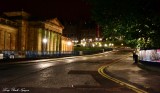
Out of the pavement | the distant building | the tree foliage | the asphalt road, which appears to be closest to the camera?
the asphalt road

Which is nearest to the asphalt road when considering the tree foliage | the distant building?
the tree foliage

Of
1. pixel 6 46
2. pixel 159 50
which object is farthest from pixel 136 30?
pixel 6 46

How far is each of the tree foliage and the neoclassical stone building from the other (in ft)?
163

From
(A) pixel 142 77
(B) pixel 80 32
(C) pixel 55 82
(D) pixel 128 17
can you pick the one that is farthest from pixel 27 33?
(B) pixel 80 32

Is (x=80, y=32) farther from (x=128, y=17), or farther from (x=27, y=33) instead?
(x=128, y=17)

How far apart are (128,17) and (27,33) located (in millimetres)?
66698

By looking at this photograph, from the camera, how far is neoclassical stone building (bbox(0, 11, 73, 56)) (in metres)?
70.2

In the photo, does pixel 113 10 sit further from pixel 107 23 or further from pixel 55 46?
pixel 55 46

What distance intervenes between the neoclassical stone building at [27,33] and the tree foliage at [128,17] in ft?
163

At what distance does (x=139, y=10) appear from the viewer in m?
17.7

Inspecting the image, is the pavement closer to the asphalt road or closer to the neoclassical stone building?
the asphalt road

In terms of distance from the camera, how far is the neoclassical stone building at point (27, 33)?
230 ft

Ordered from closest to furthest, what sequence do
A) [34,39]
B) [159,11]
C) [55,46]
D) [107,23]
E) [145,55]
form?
[159,11]
[107,23]
[145,55]
[34,39]
[55,46]

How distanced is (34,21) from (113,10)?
67117 millimetres
